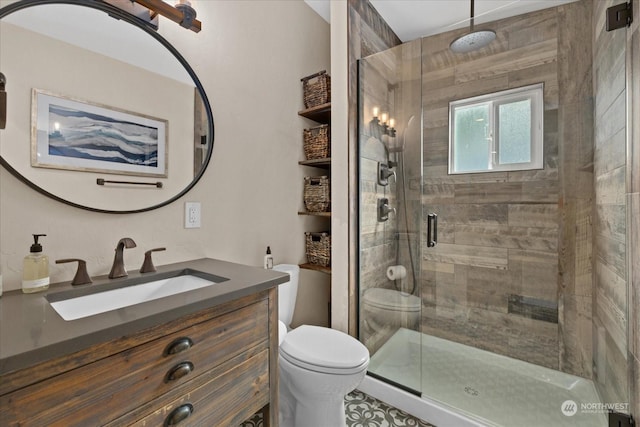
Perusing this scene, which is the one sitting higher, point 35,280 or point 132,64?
point 132,64

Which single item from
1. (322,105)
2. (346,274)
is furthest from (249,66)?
(346,274)

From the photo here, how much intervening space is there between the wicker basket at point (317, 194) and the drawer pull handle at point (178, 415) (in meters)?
1.40

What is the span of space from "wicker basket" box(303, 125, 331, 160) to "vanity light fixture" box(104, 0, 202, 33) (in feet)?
3.13

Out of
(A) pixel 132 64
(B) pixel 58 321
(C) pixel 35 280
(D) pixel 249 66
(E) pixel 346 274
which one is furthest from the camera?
(E) pixel 346 274

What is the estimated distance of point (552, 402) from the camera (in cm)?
163

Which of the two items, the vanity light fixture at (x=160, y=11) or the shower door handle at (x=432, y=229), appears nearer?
the vanity light fixture at (x=160, y=11)

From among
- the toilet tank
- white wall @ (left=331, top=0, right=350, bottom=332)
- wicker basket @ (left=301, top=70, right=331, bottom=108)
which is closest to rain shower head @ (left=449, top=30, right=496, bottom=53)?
white wall @ (left=331, top=0, right=350, bottom=332)

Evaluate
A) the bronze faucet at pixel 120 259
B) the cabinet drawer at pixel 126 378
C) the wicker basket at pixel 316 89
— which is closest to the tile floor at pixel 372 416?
the cabinet drawer at pixel 126 378

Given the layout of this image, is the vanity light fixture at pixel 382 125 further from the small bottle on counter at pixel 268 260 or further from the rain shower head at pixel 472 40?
the small bottle on counter at pixel 268 260

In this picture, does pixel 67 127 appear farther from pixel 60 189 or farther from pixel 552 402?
pixel 552 402

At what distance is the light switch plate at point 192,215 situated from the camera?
1.44 metres

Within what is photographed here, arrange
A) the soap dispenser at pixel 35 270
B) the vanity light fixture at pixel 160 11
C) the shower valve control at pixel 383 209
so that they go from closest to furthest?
1. the soap dispenser at pixel 35 270
2. the vanity light fixture at pixel 160 11
3. the shower valve control at pixel 383 209

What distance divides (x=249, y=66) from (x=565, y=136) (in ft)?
6.82

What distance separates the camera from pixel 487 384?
1.78 meters
